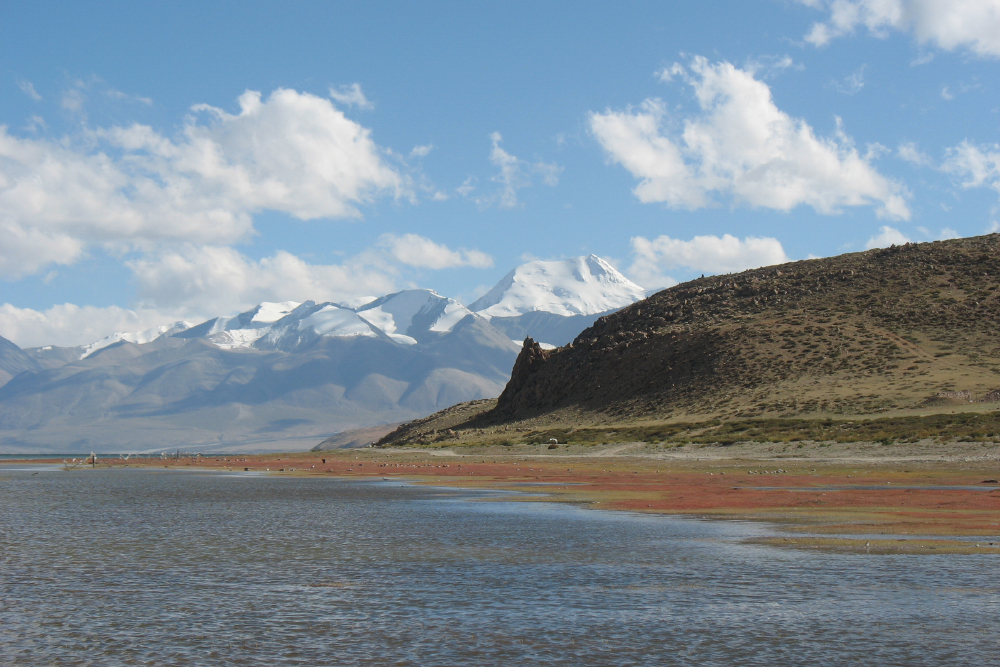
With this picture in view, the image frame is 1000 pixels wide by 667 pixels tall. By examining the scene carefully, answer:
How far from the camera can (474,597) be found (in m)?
19.9

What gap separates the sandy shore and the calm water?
3644 mm

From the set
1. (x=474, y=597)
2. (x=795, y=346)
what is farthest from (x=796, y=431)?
(x=474, y=597)

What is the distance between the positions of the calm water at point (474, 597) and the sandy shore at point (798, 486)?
3.64 metres

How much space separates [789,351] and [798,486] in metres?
87.8

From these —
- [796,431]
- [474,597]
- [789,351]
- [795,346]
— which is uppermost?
[795,346]

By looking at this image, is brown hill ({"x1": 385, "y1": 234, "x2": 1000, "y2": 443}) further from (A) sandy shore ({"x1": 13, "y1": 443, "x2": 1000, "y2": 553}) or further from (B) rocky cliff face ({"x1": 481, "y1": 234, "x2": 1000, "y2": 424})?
(A) sandy shore ({"x1": 13, "y1": 443, "x2": 1000, "y2": 553})

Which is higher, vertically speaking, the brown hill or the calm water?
the brown hill

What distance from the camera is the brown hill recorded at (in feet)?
360

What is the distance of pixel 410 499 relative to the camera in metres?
47.2

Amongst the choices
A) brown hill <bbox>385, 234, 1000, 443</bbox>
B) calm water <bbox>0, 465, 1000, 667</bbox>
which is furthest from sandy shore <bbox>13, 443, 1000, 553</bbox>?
brown hill <bbox>385, 234, 1000, 443</bbox>

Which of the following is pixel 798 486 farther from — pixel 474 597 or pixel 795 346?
pixel 795 346

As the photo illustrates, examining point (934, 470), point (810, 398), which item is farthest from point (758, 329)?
point (934, 470)

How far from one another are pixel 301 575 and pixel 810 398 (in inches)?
3823

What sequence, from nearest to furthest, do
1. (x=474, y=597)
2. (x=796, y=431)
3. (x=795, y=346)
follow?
(x=474, y=597)
(x=796, y=431)
(x=795, y=346)
